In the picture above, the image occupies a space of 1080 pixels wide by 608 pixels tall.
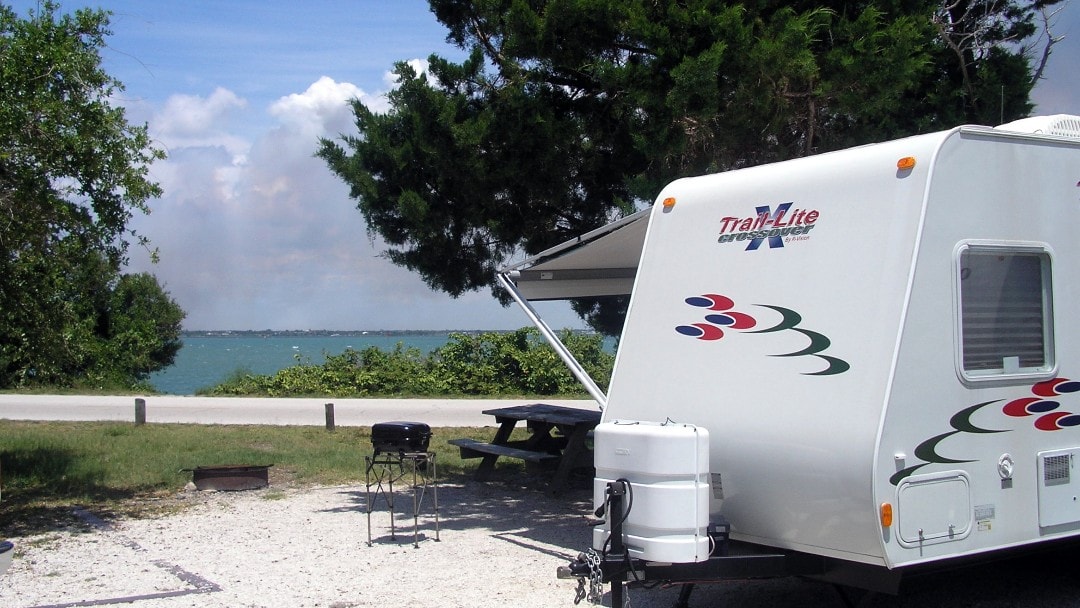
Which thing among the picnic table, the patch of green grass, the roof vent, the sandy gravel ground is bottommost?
the sandy gravel ground

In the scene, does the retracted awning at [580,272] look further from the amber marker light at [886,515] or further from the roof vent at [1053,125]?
the amber marker light at [886,515]

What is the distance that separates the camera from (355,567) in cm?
764

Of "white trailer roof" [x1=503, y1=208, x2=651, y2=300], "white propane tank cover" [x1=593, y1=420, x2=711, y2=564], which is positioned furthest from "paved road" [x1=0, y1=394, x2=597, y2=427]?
"white propane tank cover" [x1=593, y1=420, x2=711, y2=564]

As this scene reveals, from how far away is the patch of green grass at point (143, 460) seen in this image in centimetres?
1027

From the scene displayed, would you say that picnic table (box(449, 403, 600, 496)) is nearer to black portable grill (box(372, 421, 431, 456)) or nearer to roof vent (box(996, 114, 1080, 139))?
black portable grill (box(372, 421, 431, 456))

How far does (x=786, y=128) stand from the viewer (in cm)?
861

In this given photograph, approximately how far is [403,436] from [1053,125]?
16.9ft

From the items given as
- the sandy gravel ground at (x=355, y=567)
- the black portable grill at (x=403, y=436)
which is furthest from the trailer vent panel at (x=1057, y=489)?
the black portable grill at (x=403, y=436)

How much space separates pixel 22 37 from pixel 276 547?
474 cm

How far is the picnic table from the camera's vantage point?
34.0ft

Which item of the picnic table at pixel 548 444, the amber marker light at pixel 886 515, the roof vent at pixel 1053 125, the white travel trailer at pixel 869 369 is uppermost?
A: the roof vent at pixel 1053 125

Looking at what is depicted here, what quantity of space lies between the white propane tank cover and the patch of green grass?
6.35 meters

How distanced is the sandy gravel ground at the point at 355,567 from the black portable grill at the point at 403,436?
0.80 m

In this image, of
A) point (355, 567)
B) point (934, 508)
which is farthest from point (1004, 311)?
point (355, 567)
